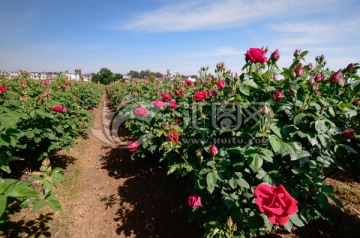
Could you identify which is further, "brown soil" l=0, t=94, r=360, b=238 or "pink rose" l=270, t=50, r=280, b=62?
"brown soil" l=0, t=94, r=360, b=238

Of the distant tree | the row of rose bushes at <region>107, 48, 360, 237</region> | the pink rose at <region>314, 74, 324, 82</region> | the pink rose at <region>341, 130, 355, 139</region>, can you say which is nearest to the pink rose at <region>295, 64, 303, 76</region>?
the row of rose bushes at <region>107, 48, 360, 237</region>

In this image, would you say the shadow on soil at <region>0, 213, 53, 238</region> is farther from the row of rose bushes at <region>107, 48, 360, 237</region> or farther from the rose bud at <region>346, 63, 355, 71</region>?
the rose bud at <region>346, 63, 355, 71</region>

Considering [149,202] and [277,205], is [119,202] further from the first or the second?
[277,205]

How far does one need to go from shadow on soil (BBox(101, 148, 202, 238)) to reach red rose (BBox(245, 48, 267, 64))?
8.15 feet

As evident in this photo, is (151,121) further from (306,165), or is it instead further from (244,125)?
(306,165)

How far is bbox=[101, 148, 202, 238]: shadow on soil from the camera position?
3171 millimetres

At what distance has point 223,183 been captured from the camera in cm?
214

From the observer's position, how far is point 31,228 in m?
2.92

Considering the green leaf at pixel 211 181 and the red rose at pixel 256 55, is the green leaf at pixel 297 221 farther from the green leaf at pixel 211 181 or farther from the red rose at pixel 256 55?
the red rose at pixel 256 55

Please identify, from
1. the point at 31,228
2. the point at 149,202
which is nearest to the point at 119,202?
the point at 149,202

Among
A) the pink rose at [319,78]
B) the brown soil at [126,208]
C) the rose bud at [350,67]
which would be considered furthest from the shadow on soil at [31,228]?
the rose bud at [350,67]

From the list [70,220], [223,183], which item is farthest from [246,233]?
[70,220]

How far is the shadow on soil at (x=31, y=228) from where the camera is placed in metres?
2.78

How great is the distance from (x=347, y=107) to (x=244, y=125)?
88cm
